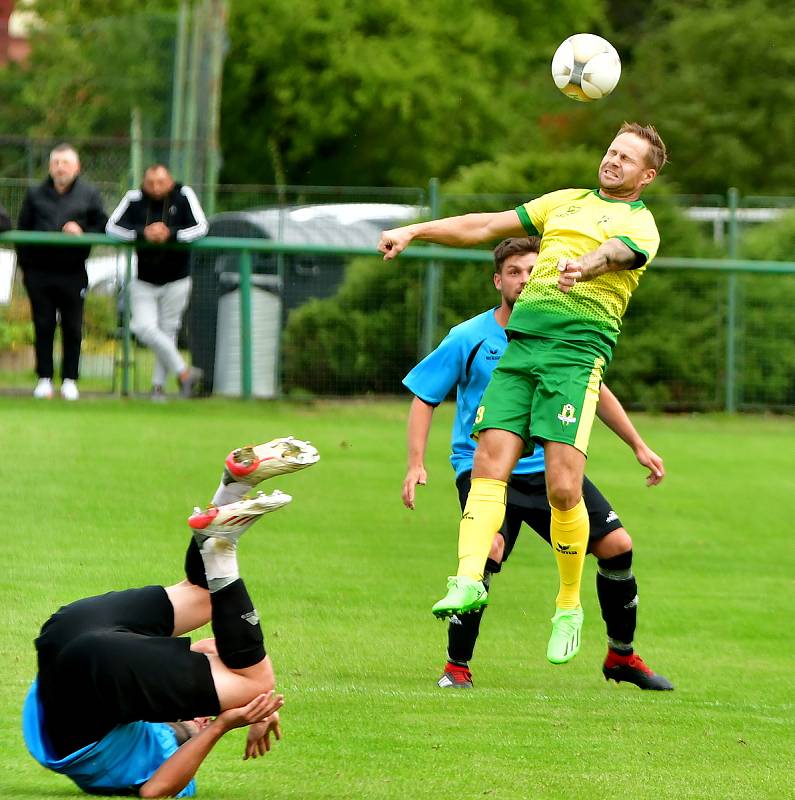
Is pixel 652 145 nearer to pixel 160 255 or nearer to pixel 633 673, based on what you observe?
pixel 633 673

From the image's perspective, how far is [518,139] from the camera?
40750mm

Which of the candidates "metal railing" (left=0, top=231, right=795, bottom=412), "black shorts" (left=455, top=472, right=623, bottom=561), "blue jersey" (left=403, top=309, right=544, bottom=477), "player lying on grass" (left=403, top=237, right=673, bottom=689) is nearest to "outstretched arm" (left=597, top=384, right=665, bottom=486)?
"player lying on grass" (left=403, top=237, right=673, bottom=689)

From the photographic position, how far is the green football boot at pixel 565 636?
274 inches

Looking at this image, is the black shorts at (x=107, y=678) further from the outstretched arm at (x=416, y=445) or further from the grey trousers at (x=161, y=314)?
the grey trousers at (x=161, y=314)

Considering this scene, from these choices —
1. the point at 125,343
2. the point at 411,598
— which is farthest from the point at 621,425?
the point at 125,343

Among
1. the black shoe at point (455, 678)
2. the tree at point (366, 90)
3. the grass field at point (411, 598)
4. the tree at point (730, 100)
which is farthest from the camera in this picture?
the tree at point (730, 100)

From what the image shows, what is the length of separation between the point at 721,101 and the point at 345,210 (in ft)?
70.4

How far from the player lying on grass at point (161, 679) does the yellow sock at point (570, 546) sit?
5.94ft

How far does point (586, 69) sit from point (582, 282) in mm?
1295

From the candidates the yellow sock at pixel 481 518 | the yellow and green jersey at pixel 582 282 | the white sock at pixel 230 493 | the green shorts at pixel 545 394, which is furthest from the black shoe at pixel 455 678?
the white sock at pixel 230 493

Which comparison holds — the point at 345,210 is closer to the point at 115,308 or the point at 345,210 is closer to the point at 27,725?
the point at 115,308

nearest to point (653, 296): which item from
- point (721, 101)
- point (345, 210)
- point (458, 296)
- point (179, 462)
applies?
point (458, 296)

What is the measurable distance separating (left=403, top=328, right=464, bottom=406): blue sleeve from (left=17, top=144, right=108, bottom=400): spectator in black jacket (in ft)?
29.1

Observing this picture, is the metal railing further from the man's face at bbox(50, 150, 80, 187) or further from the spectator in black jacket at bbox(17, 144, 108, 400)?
the man's face at bbox(50, 150, 80, 187)
